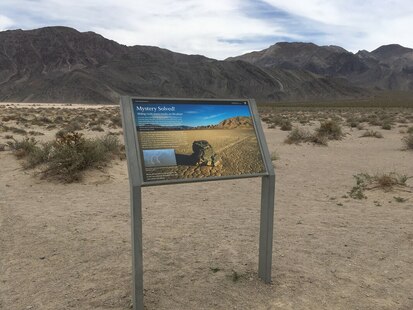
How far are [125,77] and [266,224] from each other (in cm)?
12310

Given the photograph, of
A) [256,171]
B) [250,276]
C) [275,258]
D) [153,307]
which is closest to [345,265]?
[275,258]

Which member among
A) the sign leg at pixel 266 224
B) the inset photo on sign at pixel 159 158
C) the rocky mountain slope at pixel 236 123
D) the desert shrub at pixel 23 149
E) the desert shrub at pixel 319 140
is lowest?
the desert shrub at pixel 319 140

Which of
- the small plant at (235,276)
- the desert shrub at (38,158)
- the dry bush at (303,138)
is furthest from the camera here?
the dry bush at (303,138)

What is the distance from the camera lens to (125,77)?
405 ft

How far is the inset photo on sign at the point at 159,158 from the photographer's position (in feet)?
12.2

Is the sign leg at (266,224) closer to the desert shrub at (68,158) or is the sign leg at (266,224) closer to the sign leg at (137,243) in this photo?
the sign leg at (137,243)

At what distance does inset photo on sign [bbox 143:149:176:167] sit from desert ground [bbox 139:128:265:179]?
0.04 m

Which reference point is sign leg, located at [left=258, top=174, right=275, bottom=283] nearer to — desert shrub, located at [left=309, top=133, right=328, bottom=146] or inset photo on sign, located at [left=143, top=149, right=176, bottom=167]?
inset photo on sign, located at [left=143, top=149, right=176, bottom=167]

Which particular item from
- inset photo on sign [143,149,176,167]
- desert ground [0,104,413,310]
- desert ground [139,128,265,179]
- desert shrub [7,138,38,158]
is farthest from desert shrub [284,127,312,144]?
inset photo on sign [143,149,176,167]

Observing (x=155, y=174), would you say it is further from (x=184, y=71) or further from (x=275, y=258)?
(x=184, y=71)

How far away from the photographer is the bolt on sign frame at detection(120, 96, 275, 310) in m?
3.65

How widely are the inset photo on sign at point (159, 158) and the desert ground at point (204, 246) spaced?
4.63 feet

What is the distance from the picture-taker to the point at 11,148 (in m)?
14.3

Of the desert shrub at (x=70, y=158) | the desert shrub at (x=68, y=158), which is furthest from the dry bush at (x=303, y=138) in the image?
the desert shrub at (x=70, y=158)
